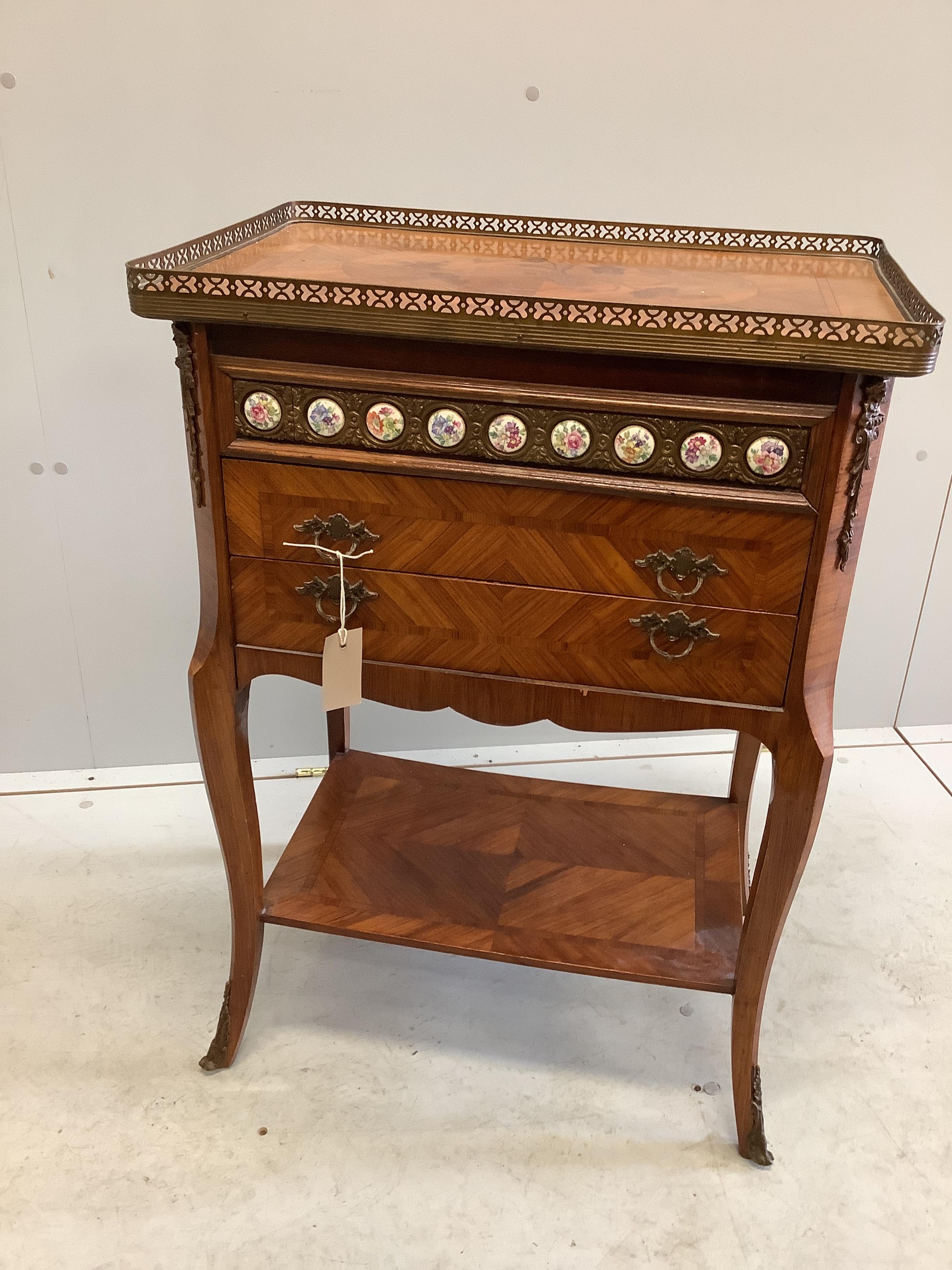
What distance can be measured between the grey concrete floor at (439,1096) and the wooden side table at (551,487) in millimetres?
153

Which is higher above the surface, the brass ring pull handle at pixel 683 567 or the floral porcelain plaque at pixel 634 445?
the floral porcelain plaque at pixel 634 445

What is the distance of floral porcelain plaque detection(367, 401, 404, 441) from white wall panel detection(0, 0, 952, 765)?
32.2 inches

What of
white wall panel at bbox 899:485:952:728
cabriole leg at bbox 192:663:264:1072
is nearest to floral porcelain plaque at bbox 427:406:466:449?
cabriole leg at bbox 192:663:264:1072

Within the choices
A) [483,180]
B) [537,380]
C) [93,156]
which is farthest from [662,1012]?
[93,156]

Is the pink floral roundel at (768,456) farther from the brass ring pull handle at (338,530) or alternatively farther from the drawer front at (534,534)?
the brass ring pull handle at (338,530)

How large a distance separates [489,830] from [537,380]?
0.92 metres

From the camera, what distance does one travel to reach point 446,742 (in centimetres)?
233

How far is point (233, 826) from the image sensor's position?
1.43 meters

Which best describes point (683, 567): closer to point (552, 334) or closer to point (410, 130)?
point (552, 334)

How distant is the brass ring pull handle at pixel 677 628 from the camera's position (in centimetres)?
117

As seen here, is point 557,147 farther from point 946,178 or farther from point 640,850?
point 640,850

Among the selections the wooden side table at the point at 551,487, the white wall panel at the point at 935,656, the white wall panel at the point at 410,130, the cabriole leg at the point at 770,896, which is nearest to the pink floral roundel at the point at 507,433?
the wooden side table at the point at 551,487

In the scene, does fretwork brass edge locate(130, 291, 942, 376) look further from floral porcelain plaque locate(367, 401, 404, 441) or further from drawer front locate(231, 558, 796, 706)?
drawer front locate(231, 558, 796, 706)

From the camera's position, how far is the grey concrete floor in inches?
53.2
